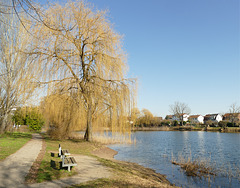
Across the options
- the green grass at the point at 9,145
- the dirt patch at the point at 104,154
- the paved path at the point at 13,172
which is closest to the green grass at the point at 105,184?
the paved path at the point at 13,172

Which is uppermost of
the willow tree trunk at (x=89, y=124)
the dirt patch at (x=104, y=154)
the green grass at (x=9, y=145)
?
the willow tree trunk at (x=89, y=124)

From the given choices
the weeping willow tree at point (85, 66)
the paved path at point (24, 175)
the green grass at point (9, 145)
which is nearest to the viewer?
the paved path at point (24, 175)

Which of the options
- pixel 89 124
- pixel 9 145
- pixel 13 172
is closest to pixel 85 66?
pixel 89 124

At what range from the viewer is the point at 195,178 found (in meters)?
8.98

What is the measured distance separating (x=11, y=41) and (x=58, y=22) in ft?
19.2

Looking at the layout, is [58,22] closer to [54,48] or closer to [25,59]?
[54,48]

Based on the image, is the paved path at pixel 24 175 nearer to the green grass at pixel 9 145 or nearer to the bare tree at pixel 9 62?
the green grass at pixel 9 145

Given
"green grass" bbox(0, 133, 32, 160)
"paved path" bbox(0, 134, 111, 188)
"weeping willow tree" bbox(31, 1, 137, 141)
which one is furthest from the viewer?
"weeping willow tree" bbox(31, 1, 137, 141)

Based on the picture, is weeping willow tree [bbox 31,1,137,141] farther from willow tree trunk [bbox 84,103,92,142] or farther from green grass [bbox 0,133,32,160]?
green grass [bbox 0,133,32,160]

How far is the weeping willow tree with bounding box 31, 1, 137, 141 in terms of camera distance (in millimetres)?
12344

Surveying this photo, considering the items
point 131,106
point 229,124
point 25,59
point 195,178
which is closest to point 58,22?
point 25,59

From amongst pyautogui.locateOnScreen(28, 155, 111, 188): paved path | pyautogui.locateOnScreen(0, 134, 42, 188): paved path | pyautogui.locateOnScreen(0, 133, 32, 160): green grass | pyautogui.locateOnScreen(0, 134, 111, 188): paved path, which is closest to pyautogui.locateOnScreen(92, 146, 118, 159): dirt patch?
pyautogui.locateOnScreen(0, 133, 32, 160): green grass

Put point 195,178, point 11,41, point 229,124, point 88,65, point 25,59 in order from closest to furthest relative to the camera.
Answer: point 195,178, point 25,59, point 88,65, point 11,41, point 229,124

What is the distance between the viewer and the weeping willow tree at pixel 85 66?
12.3 metres
